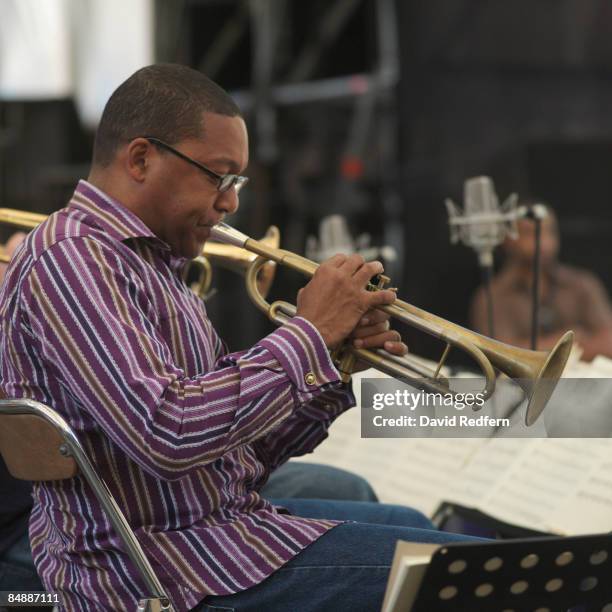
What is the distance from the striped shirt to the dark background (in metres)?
Result: 3.53

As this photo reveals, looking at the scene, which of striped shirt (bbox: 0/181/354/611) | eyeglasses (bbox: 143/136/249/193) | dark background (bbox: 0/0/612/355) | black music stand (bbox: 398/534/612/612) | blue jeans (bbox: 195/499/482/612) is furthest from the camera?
dark background (bbox: 0/0/612/355)

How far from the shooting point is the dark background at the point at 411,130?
6031mm

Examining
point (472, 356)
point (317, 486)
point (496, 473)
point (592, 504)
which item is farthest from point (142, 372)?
point (496, 473)

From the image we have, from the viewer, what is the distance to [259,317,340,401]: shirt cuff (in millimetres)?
1846

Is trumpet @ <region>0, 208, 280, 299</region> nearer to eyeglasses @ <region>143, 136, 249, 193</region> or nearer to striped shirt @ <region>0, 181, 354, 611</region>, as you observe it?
eyeglasses @ <region>143, 136, 249, 193</region>

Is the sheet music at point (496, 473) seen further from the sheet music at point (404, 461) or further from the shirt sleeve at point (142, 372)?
the shirt sleeve at point (142, 372)

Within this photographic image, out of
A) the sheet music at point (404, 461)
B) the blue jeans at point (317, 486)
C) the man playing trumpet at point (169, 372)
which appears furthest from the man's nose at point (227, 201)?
the sheet music at point (404, 461)

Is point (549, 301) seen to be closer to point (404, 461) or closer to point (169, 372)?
point (404, 461)

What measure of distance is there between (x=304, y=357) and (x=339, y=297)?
15cm

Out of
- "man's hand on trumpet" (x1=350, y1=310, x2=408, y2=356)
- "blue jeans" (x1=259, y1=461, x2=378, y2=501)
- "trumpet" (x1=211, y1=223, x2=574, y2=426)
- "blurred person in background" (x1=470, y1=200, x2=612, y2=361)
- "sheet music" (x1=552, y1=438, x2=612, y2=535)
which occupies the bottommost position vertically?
"blurred person in background" (x1=470, y1=200, x2=612, y2=361)

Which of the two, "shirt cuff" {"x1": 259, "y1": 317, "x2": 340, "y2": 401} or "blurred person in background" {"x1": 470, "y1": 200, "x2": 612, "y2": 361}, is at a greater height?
"shirt cuff" {"x1": 259, "y1": 317, "x2": 340, "y2": 401}

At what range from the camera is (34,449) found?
192cm

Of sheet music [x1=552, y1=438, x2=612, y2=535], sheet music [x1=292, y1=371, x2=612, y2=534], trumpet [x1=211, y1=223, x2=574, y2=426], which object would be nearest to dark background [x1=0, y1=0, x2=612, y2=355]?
sheet music [x1=292, y1=371, x2=612, y2=534]

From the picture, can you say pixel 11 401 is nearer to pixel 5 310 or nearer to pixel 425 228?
pixel 5 310
